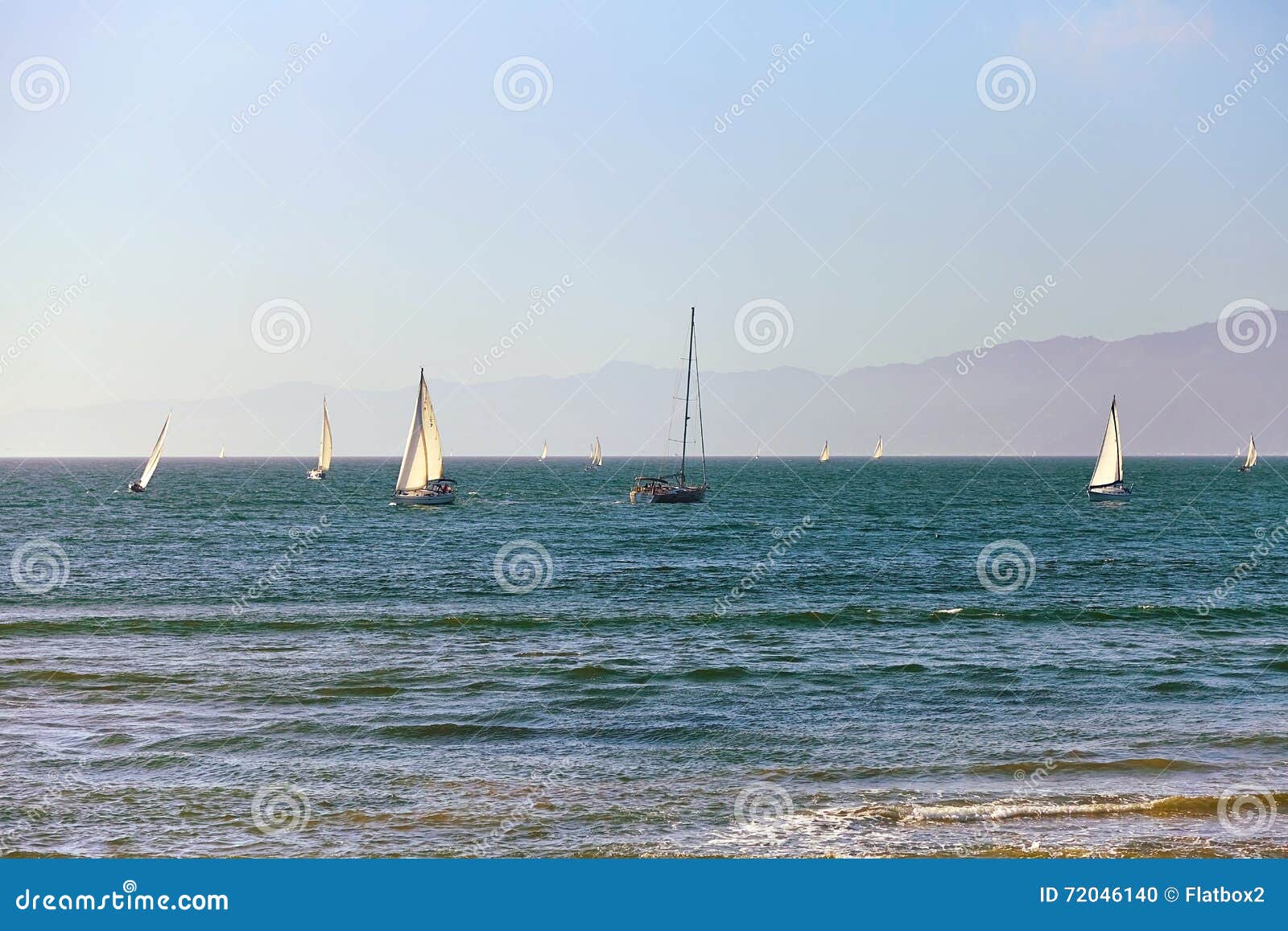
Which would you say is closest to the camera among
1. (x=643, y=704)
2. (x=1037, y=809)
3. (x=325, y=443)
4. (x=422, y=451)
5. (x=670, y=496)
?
(x=1037, y=809)

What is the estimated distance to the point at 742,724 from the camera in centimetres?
2230

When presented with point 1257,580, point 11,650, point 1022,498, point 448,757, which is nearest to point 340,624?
point 11,650

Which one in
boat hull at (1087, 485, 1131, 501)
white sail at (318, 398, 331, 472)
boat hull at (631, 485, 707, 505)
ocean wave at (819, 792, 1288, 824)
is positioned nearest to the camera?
ocean wave at (819, 792, 1288, 824)

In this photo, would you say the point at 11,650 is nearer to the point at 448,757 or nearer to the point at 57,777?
the point at 57,777

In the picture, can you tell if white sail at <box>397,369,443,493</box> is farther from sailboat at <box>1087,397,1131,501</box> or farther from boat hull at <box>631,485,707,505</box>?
sailboat at <box>1087,397,1131,501</box>

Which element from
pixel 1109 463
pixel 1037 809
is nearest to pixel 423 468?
pixel 1109 463

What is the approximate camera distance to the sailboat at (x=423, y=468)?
86.7 meters

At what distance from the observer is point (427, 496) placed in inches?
3580

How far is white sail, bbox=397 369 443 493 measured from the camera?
85125 mm

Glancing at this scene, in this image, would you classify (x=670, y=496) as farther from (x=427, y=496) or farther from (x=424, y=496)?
(x=424, y=496)

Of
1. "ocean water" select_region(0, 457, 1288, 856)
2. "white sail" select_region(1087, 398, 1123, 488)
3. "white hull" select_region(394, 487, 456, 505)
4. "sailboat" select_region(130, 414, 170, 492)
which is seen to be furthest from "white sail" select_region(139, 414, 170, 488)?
"white sail" select_region(1087, 398, 1123, 488)

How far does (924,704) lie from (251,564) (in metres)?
38.6

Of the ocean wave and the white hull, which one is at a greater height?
the white hull

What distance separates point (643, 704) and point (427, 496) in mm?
68891
